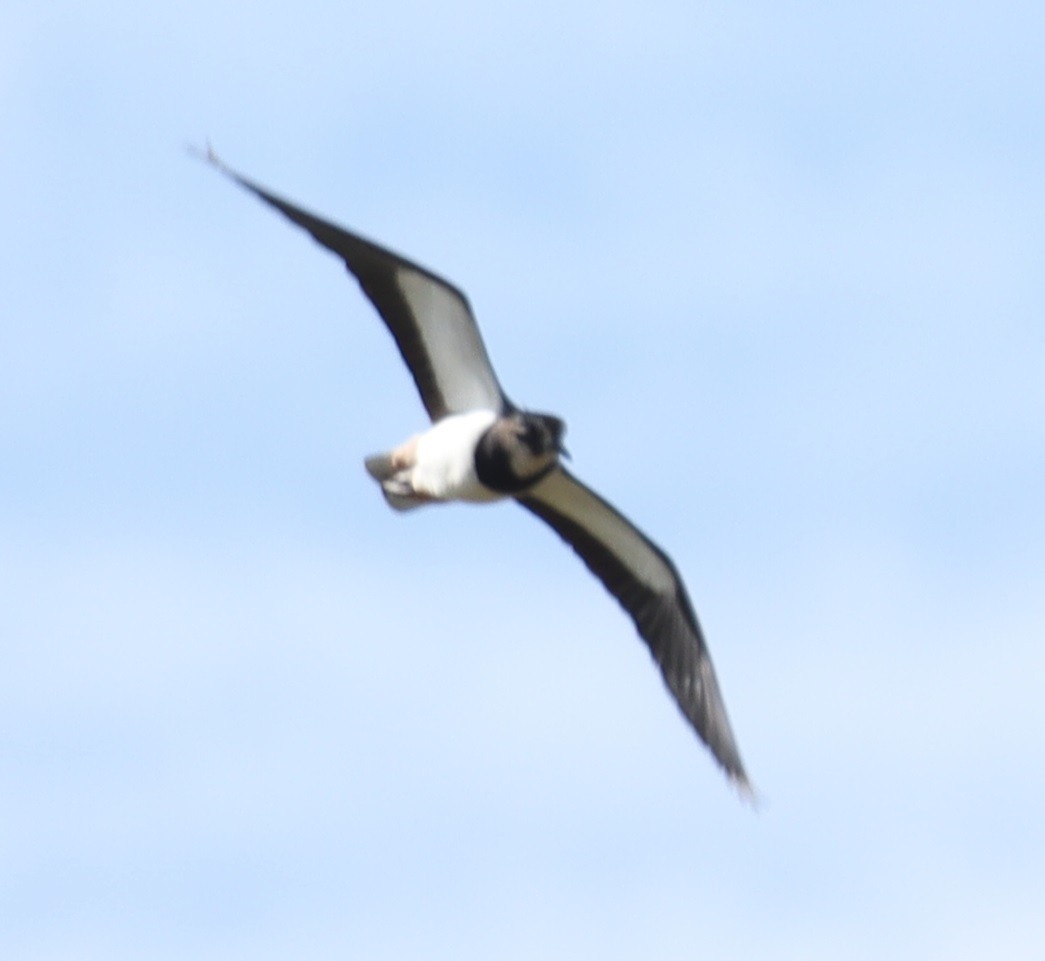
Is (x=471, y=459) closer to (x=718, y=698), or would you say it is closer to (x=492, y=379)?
(x=492, y=379)

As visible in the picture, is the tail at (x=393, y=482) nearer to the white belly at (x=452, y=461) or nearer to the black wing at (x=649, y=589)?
the white belly at (x=452, y=461)

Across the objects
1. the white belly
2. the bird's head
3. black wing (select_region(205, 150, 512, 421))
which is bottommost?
the bird's head

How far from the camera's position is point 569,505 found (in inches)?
835

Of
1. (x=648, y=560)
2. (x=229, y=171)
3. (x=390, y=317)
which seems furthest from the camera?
(x=648, y=560)

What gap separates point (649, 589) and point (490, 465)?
265cm

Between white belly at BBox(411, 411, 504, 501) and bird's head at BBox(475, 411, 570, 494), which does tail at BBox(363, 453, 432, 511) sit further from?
bird's head at BBox(475, 411, 570, 494)

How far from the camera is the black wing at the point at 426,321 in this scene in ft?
65.0

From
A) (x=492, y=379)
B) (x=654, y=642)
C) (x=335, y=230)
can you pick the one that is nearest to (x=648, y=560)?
(x=654, y=642)

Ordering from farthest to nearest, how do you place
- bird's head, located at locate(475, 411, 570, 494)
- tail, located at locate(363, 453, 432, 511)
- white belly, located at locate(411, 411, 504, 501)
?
tail, located at locate(363, 453, 432, 511), white belly, located at locate(411, 411, 504, 501), bird's head, located at locate(475, 411, 570, 494)

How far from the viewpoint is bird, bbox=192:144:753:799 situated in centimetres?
1947

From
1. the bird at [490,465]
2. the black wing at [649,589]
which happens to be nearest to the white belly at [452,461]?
the bird at [490,465]

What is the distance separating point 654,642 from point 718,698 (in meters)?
0.63

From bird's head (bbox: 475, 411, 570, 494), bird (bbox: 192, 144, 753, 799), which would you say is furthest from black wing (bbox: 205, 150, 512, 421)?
bird's head (bbox: 475, 411, 570, 494)

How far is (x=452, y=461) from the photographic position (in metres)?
19.6
